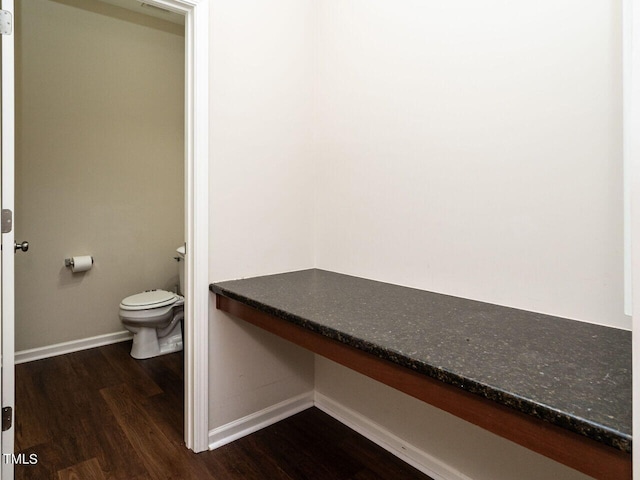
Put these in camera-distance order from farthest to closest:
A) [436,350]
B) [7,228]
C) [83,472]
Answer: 1. [83,472]
2. [7,228]
3. [436,350]

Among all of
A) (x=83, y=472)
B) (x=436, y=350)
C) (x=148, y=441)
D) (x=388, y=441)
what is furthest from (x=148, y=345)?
(x=436, y=350)

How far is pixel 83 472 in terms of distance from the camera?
5.35 ft

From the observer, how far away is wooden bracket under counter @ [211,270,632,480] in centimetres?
72

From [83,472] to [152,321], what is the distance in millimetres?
1288

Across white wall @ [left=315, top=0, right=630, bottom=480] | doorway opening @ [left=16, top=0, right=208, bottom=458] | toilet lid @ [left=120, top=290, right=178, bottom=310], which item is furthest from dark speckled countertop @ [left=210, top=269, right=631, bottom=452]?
toilet lid @ [left=120, top=290, right=178, bottom=310]

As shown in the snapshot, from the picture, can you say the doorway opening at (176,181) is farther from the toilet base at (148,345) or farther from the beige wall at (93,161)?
the toilet base at (148,345)

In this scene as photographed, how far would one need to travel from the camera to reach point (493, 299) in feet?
4.68

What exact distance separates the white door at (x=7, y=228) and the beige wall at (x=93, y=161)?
1.62 meters

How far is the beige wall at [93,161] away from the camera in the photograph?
2729mm

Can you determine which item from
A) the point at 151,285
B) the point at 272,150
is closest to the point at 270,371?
the point at 272,150

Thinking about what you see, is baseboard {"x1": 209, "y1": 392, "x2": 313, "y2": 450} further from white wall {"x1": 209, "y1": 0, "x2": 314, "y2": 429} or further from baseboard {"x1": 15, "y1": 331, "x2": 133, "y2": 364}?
baseboard {"x1": 15, "y1": 331, "x2": 133, "y2": 364}

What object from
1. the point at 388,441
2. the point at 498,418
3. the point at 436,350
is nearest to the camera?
the point at 498,418

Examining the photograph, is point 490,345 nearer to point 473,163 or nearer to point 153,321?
point 473,163

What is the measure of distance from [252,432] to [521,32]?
208 centimetres
